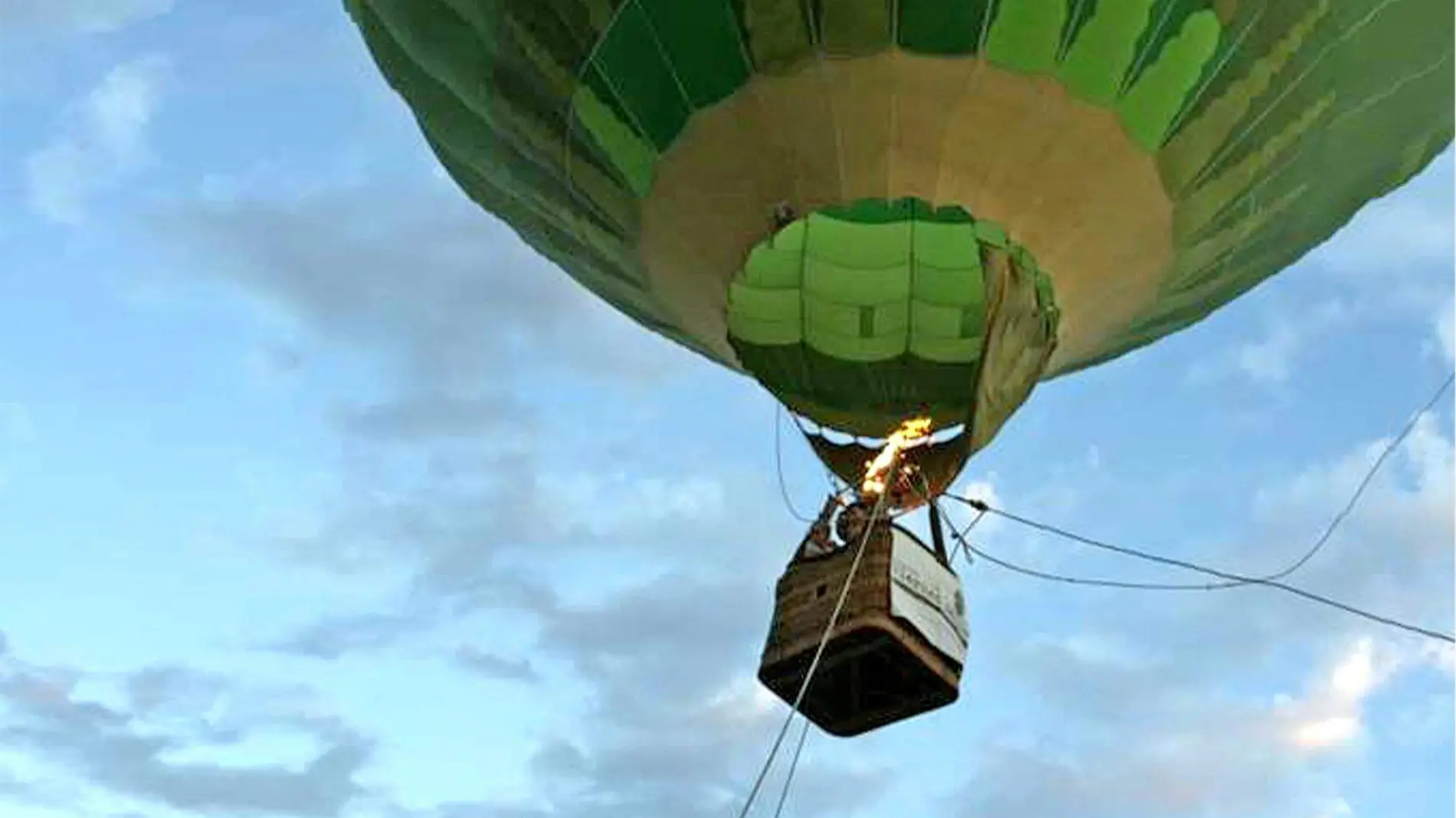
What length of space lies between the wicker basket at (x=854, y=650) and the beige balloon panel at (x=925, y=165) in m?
1.21

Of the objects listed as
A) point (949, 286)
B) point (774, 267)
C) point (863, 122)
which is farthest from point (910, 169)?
point (774, 267)

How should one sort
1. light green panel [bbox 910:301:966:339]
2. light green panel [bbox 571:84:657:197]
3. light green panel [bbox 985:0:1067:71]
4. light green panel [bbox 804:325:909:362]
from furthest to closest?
light green panel [bbox 804:325:909:362], light green panel [bbox 910:301:966:339], light green panel [bbox 571:84:657:197], light green panel [bbox 985:0:1067:71]

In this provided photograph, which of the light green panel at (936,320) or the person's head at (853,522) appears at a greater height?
the light green panel at (936,320)


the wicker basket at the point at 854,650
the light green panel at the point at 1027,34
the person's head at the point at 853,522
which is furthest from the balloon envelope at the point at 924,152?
the wicker basket at the point at 854,650

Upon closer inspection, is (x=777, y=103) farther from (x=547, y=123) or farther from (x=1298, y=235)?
(x=1298, y=235)

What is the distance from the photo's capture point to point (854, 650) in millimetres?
8180

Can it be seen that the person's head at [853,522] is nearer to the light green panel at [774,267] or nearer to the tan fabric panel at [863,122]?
the light green panel at [774,267]

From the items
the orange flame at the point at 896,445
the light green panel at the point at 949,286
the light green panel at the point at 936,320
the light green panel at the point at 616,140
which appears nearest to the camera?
the light green panel at the point at 616,140

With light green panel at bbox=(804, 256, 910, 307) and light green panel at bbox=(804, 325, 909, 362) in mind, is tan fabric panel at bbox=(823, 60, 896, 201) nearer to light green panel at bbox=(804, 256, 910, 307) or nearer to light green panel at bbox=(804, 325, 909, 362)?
light green panel at bbox=(804, 256, 910, 307)

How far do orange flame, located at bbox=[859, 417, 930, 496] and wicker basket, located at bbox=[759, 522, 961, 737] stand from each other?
0.52 meters

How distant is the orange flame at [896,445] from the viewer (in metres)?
8.94

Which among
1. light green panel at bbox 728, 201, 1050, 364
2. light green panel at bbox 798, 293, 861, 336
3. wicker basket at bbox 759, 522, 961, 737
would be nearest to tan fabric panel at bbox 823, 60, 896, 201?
light green panel at bbox 728, 201, 1050, 364

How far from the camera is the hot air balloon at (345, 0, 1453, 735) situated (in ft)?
26.3

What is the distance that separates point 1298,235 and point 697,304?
241cm
